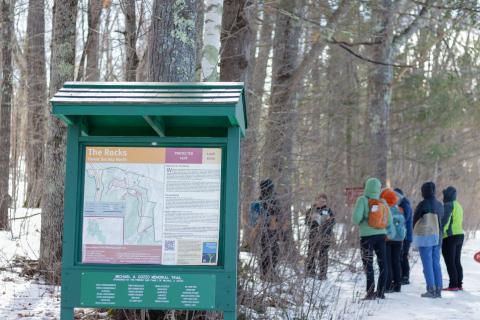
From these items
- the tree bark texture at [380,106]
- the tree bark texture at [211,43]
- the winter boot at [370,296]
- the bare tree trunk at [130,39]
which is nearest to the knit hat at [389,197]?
the winter boot at [370,296]

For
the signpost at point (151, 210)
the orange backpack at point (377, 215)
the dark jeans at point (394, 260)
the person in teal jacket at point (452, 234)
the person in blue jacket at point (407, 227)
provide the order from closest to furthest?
the signpost at point (151, 210)
the orange backpack at point (377, 215)
the dark jeans at point (394, 260)
the person in teal jacket at point (452, 234)
the person in blue jacket at point (407, 227)

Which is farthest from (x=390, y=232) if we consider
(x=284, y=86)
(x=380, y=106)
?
(x=380, y=106)

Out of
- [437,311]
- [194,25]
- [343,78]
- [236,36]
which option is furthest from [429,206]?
[343,78]

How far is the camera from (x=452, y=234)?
12.9 m

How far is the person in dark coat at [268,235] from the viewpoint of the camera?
843 centimetres

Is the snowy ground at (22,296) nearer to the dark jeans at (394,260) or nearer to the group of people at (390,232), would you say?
the group of people at (390,232)

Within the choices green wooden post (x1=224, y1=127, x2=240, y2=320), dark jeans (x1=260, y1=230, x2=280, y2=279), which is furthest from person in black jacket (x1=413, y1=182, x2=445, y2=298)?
green wooden post (x1=224, y1=127, x2=240, y2=320)

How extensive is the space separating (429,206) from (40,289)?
6.11 metres

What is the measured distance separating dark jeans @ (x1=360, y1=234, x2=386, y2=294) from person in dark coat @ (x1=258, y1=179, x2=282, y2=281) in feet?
6.60

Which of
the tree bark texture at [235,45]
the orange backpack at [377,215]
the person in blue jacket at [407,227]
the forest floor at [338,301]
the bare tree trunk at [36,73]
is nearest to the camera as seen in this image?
the forest floor at [338,301]

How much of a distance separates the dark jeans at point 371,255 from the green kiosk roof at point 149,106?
556 centimetres

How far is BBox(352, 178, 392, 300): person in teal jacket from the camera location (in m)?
11.2

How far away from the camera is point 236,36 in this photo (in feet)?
36.7

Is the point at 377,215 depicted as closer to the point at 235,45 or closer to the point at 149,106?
the point at 235,45
